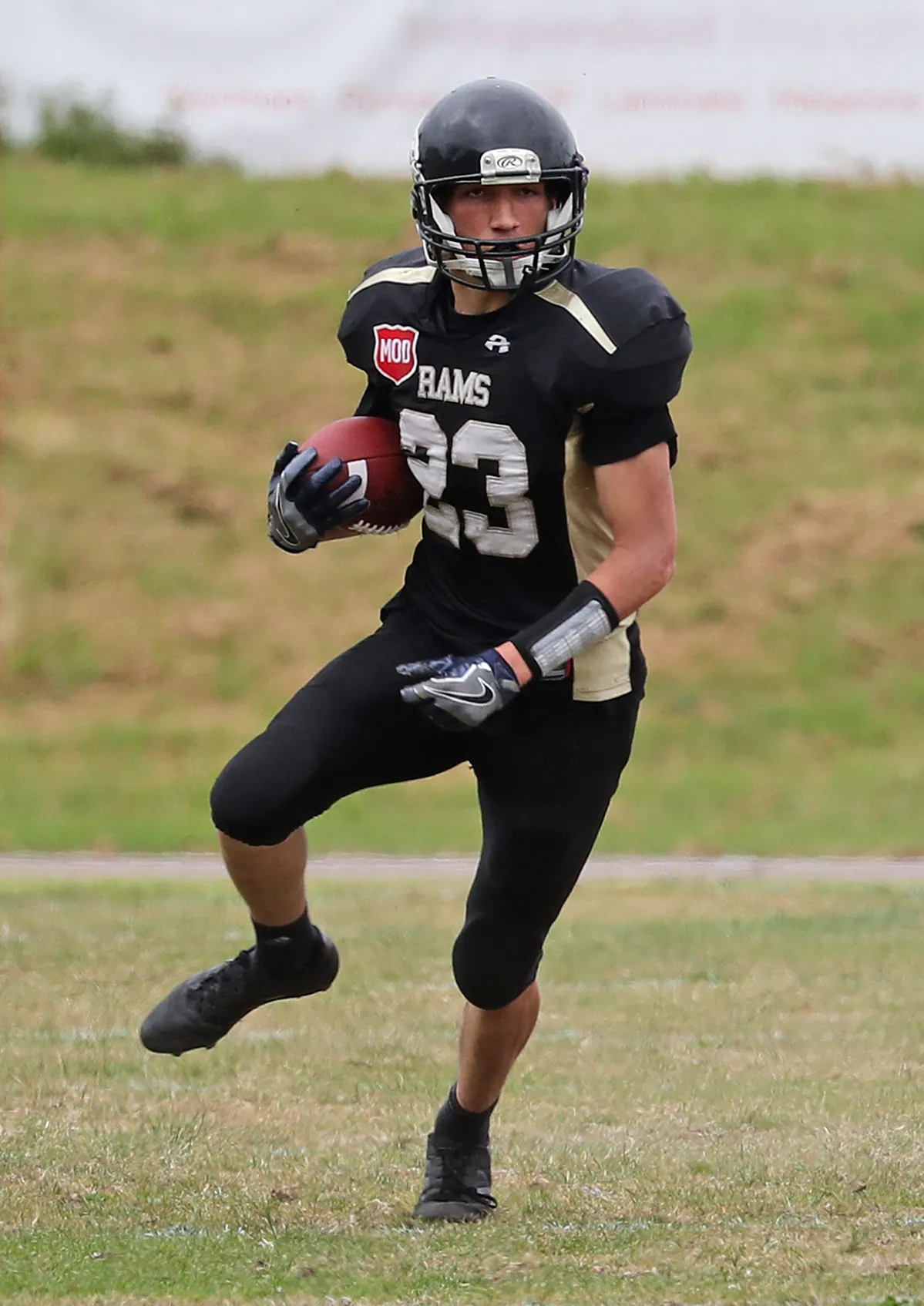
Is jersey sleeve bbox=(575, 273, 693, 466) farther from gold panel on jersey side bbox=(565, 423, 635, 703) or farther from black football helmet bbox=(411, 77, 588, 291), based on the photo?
black football helmet bbox=(411, 77, 588, 291)

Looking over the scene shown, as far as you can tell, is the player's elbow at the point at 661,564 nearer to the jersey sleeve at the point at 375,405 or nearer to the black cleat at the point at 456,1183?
the jersey sleeve at the point at 375,405

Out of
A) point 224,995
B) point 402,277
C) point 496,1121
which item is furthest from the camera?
point 496,1121

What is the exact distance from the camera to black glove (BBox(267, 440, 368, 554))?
13.0 ft

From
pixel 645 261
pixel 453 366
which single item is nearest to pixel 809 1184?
pixel 453 366

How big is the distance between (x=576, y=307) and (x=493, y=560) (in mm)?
498

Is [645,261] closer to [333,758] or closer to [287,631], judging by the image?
[287,631]

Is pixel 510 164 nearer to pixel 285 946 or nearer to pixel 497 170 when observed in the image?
pixel 497 170

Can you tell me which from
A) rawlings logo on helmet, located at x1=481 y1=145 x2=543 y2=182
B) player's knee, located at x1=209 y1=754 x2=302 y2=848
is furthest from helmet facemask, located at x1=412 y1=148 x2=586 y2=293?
player's knee, located at x1=209 y1=754 x2=302 y2=848

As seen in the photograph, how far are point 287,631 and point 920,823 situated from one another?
189 inches

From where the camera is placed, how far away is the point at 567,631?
370 centimetres

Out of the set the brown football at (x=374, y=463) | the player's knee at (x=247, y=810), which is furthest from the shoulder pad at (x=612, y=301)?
the player's knee at (x=247, y=810)

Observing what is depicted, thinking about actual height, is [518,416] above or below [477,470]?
above

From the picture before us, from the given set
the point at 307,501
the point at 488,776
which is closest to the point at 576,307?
the point at 307,501

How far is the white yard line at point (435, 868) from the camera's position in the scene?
396 inches
